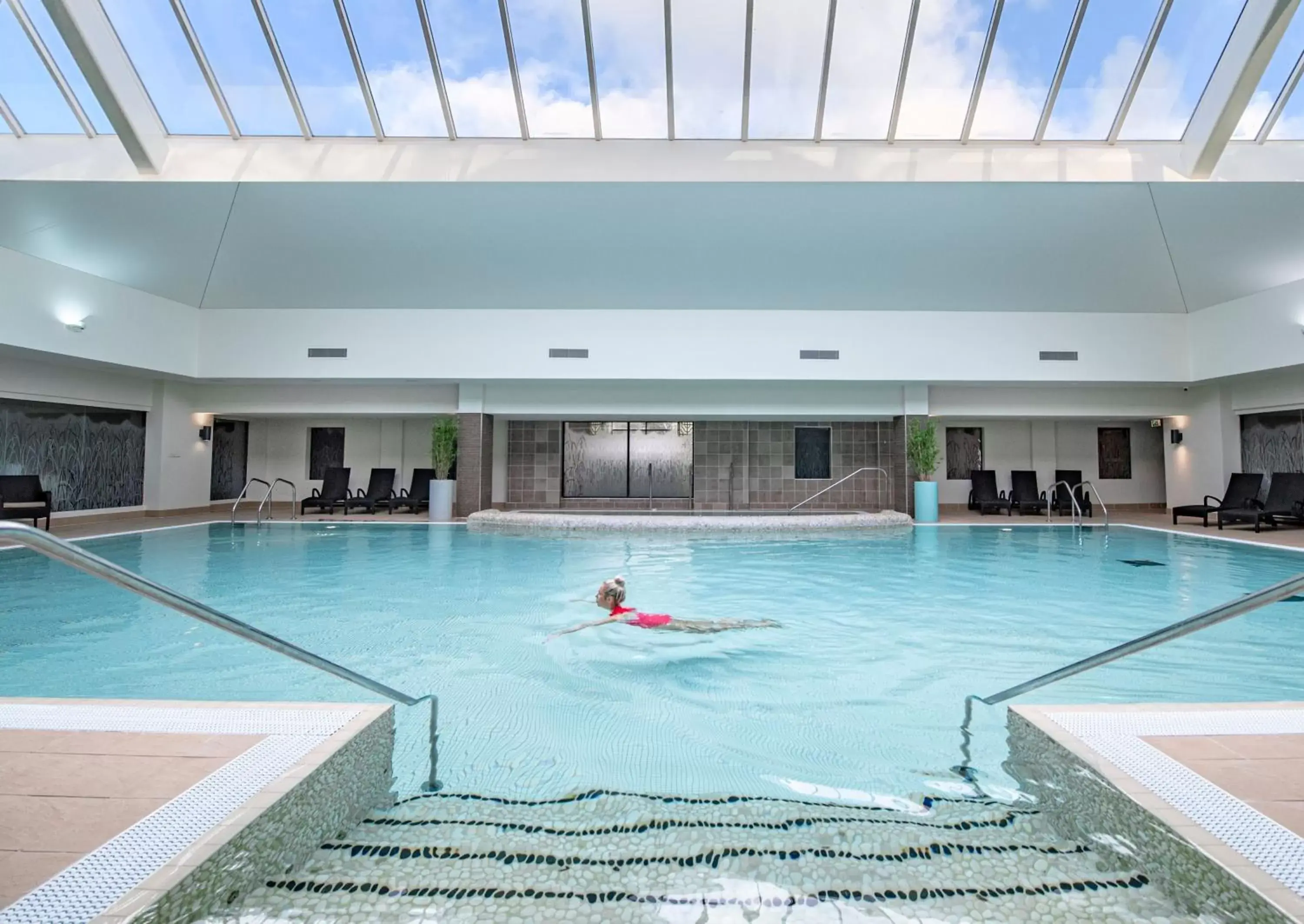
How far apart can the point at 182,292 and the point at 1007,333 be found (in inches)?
547

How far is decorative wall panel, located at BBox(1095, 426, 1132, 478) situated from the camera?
15.9 metres

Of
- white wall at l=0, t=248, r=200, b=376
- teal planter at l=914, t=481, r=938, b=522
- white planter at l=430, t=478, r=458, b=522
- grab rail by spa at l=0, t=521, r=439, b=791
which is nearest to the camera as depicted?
grab rail by spa at l=0, t=521, r=439, b=791

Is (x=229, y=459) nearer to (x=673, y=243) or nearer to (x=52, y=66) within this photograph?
(x=52, y=66)

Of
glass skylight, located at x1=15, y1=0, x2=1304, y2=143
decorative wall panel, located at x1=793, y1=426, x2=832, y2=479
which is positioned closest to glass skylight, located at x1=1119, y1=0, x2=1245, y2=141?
glass skylight, located at x1=15, y1=0, x2=1304, y2=143

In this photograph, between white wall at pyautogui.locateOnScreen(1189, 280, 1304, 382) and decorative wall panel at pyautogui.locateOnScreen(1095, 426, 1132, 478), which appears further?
decorative wall panel at pyautogui.locateOnScreen(1095, 426, 1132, 478)

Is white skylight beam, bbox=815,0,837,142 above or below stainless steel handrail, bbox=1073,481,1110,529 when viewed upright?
above

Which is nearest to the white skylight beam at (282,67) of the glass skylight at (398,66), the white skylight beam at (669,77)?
the glass skylight at (398,66)

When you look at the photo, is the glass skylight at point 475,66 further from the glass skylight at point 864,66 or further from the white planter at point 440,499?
the white planter at point 440,499

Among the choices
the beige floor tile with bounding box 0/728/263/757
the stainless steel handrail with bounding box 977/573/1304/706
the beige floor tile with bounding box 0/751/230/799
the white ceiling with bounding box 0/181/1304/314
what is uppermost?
the white ceiling with bounding box 0/181/1304/314

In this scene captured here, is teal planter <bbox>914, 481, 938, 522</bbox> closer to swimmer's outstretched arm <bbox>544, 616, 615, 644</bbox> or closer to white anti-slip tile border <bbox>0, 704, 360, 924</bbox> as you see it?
swimmer's outstretched arm <bbox>544, 616, 615, 644</bbox>

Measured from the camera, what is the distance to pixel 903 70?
8562mm

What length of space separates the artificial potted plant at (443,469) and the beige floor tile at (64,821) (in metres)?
11.4

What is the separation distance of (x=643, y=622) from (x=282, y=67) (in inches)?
→ 314

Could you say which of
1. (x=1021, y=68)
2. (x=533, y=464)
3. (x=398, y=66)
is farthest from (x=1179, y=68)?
(x=533, y=464)
